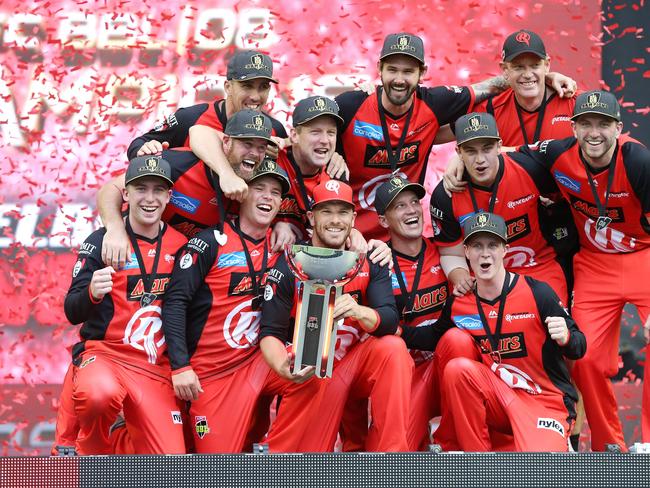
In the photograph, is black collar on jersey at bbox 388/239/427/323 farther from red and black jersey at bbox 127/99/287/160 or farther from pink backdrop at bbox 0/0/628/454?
pink backdrop at bbox 0/0/628/454

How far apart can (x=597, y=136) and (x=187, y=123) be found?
1.91m

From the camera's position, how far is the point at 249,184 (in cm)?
516

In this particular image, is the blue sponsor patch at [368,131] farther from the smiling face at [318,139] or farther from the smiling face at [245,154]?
the smiling face at [245,154]

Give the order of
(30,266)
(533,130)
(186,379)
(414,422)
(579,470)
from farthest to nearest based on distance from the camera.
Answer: (30,266) → (533,130) → (414,422) → (186,379) → (579,470)

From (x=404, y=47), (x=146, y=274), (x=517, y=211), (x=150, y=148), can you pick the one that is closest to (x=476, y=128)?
(x=517, y=211)

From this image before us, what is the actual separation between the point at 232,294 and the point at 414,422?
1.00 meters

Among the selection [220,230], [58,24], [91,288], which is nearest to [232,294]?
[220,230]

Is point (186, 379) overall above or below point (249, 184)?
below

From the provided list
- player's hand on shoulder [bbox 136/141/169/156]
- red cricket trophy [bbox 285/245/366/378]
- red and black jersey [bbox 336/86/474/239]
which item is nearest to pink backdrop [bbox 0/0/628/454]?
red and black jersey [bbox 336/86/474/239]

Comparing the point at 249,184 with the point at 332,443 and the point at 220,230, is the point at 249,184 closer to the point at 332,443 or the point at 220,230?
the point at 220,230

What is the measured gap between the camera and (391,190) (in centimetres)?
533

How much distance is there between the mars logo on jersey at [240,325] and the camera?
5113 mm

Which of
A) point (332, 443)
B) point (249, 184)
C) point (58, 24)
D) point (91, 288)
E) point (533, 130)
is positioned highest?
point (58, 24)

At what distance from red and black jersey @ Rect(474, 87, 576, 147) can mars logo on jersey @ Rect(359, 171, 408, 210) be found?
1.78ft
